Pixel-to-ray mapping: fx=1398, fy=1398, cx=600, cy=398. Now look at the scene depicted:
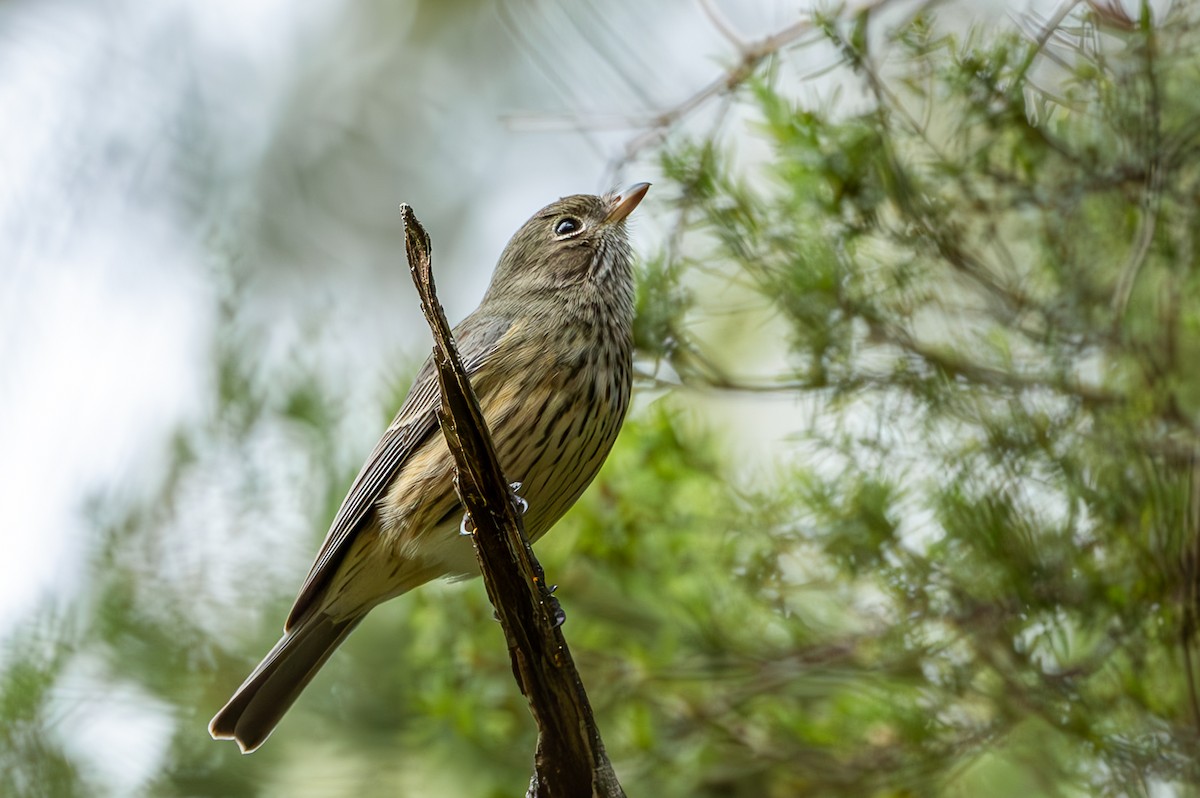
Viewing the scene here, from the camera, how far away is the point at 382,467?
4.26 meters

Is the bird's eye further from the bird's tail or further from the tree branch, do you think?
the tree branch

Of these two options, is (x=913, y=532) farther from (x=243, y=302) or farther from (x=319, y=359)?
(x=243, y=302)

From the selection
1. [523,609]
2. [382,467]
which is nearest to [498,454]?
[382,467]

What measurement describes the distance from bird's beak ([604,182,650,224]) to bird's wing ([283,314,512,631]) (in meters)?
0.61

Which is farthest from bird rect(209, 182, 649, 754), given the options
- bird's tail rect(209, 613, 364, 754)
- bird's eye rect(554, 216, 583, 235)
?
bird's eye rect(554, 216, 583, 235)

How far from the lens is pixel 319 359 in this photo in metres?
5.87

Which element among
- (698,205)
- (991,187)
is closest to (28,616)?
(698,205)

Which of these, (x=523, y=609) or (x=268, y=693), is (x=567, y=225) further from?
(x=523, y=609)

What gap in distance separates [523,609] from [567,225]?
2.06 metres

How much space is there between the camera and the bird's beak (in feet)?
15.3

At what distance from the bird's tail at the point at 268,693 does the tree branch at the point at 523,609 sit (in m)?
1.45

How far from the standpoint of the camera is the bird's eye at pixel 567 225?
4.82 m

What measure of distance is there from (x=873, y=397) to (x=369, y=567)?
1621 mm

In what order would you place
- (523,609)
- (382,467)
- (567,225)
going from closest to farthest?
(523,609) → (382,467) → (567,225)
